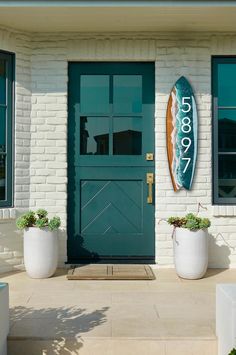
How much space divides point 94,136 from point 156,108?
30.7 inches

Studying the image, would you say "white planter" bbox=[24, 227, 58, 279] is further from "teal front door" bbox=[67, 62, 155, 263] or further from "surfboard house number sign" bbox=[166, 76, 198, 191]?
"surfboard house number sign" bbox=[166, 76, 198, 191]

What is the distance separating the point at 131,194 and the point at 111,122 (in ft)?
2.83

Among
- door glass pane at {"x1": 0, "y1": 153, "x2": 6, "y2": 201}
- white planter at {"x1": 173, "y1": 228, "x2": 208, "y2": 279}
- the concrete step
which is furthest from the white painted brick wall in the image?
the concrete step

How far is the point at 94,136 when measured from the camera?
5027 mm

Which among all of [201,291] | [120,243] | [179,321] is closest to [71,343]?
[179,321]

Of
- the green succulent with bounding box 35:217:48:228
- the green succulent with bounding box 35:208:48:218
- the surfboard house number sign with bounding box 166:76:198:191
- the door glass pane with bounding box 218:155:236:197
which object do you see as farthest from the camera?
the door glass pane with bounding box 218:155:236:197

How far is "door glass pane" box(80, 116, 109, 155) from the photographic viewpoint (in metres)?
5.02

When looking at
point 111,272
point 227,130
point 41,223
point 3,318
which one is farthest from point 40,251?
point 227,130

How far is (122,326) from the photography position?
119 inches

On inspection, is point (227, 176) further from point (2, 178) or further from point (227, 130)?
point (2, 178)

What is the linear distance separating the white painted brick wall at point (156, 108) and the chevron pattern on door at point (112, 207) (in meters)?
0.24

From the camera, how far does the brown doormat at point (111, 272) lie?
14.5 feet

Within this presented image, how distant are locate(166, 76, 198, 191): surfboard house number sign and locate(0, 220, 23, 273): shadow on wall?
185cm

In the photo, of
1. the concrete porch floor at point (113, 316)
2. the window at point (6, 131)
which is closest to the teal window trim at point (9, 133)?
the window at point (6, 131)
